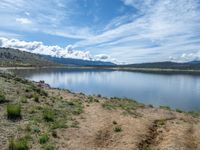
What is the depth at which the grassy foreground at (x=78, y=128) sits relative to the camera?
15781 millimetres

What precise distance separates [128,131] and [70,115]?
187 inches

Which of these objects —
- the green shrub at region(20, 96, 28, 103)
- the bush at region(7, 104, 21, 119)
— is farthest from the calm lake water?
the bush at region(7, 104, 21, 119)

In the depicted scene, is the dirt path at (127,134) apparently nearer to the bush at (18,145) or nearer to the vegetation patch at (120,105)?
the bush at (18,145)

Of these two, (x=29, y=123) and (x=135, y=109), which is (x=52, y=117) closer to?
(x=29, y=123)

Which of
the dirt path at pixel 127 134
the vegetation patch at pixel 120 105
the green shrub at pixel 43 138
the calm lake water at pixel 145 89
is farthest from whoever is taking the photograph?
the calm lake water at pixel 145 89

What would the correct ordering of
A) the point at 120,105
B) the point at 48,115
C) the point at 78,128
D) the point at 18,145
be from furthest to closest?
the point at 120,105, the point at 48,115, the point at 78,128, the point at 18,145

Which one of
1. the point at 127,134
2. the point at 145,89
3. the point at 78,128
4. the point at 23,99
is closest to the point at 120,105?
the point at 23,99

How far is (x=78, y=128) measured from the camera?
18.8 m

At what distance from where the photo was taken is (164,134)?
1873 cm

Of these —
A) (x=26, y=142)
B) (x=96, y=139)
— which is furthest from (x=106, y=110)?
(x=26, y=142)

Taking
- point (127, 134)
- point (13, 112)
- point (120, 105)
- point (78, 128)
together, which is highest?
point (13, 112)

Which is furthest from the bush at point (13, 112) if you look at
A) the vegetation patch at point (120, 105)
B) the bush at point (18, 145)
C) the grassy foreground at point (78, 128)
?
the vegetation patch at point (120, 105)

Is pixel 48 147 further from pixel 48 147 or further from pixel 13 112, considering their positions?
pixel 13 112

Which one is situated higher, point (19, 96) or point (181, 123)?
point (19, 96)
